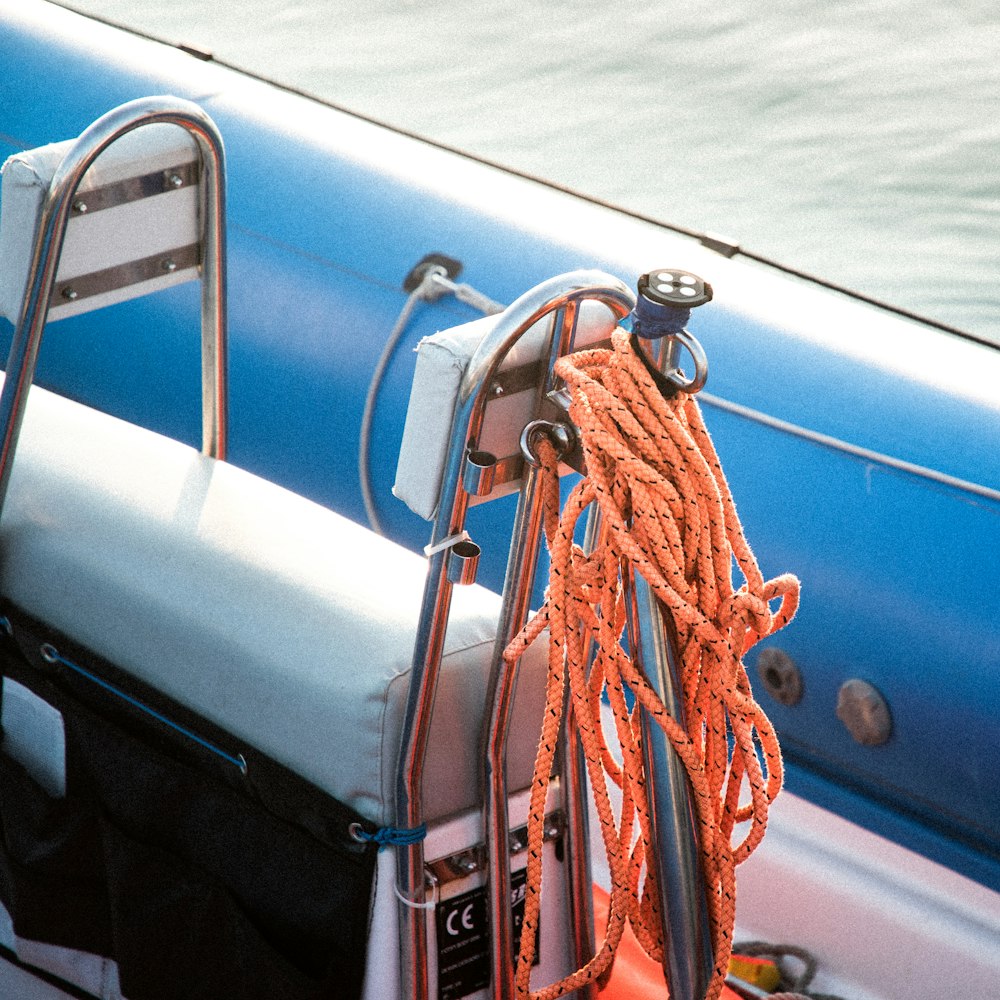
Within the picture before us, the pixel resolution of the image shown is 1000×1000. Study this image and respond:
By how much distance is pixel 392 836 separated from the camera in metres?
1.04

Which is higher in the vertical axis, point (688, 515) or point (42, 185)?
point (42, 185)

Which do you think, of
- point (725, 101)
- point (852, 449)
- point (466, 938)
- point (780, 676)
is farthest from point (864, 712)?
point (725, 101)

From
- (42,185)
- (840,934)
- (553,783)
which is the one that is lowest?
(840,934)

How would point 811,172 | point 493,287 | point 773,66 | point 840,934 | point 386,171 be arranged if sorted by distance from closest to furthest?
1. point 840,934
2. point 493,287
3. point 386,171
4. point 811,172
5. point 773,66

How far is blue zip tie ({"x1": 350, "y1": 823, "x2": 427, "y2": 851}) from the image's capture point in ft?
3.41

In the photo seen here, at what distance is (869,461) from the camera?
161 centimetres

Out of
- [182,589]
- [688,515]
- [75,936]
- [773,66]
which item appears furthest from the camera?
[773,66]

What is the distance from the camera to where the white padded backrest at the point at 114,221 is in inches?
46.2

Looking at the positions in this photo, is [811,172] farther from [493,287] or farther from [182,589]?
[182,589]

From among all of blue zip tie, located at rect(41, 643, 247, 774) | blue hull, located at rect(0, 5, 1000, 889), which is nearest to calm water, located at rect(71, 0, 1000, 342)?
blue hull, located at rect(0, 5, 1000, 889)

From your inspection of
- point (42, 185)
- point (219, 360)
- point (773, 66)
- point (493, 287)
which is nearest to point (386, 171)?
point (493, 287)

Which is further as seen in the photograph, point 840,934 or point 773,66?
point 773,66

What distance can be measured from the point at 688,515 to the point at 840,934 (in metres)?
0.82

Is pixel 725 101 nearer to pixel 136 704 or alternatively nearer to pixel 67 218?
pixel 67 218
